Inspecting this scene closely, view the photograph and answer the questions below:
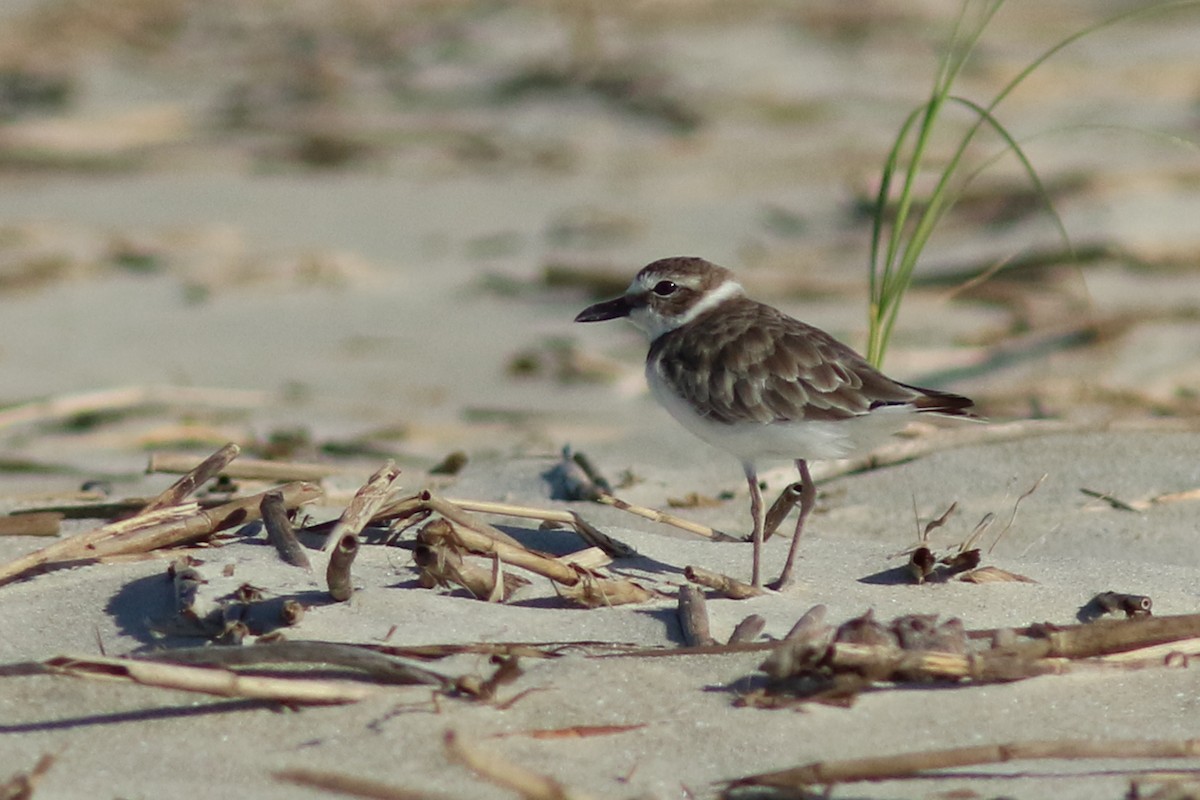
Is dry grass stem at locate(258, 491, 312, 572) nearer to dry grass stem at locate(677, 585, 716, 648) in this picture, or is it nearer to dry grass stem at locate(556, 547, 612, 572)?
dry grass stem at locate(556, 547, 612, 572)

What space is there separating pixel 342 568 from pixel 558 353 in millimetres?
3801

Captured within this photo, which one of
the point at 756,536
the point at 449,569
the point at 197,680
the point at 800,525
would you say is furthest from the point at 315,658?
the point at 800,525

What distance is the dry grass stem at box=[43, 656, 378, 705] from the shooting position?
2.85m

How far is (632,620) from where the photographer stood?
3.33m

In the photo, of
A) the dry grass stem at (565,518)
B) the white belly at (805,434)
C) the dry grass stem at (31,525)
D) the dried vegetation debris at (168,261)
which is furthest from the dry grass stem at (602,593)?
the dried vegetation debris at (168,261)

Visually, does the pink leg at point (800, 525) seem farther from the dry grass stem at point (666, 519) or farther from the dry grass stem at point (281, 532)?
the dry grass stem at point (281, 532)

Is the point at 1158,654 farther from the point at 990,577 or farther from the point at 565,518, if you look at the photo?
the point at 565,518

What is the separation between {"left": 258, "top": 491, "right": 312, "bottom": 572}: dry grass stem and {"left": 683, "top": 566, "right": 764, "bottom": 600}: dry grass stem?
83 cm

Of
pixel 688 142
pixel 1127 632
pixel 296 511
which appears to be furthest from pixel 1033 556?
pixel 688 142

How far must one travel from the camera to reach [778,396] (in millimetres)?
3799

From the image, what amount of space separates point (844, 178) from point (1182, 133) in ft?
6.65

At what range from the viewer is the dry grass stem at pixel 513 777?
96.6 inches

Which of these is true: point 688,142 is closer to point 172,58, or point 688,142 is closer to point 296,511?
point 172,58

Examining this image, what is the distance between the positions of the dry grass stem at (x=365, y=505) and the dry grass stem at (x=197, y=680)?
1.77ft
